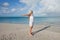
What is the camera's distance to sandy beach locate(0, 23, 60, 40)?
205 cm

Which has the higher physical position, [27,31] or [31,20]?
[31,20]

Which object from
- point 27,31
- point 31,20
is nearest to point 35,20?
point 31,20

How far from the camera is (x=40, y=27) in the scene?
2096 millimetres

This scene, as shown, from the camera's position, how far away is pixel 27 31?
2.08 m

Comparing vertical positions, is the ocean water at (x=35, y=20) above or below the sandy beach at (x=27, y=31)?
above

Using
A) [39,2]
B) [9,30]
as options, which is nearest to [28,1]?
[39,2]

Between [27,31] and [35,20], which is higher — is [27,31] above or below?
below

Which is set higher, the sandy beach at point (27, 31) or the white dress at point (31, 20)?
the white dress at point (31, 20)

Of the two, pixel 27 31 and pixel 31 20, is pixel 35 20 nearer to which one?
pixel 31 20

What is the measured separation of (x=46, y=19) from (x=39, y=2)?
283mm

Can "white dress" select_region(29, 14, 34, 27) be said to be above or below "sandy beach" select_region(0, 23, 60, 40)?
above

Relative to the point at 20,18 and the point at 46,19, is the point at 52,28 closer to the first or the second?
the point at 46,19

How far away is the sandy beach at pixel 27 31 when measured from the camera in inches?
80.7

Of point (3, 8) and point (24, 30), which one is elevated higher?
point (3, 8)
